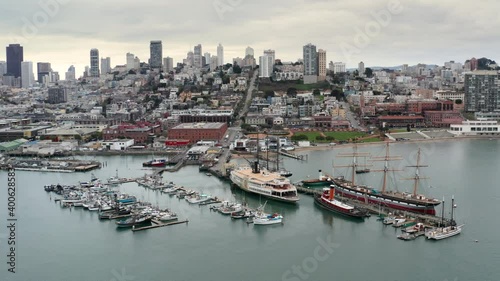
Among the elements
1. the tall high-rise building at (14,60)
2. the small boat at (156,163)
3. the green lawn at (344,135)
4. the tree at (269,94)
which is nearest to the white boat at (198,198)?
the small boat at (156,163)

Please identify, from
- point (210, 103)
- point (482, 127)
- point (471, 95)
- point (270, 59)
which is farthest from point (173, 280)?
point (270, 59)

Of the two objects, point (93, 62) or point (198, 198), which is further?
point (93, 62)

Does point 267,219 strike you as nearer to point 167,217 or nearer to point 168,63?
point 167,217

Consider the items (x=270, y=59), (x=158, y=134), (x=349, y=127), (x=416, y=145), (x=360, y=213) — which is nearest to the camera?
(x=360, y=213)

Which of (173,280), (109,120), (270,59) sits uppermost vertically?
(270,59)

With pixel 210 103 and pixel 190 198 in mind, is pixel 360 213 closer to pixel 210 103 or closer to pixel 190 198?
pixel 190 198

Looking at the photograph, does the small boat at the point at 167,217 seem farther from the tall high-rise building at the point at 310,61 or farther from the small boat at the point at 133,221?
the tall high-rise building at the point at 310,61

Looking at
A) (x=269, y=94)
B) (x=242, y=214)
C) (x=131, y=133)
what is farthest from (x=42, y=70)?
(x=242, y=214)

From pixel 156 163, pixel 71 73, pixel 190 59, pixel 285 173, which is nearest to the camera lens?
pixel 285 173

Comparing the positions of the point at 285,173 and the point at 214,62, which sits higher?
the point at 214,62
